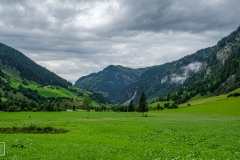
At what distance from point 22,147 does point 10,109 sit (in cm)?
15154

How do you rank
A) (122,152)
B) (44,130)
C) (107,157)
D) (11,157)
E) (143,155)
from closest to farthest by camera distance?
(11,157) < (107,157) < (143,155) < (122,152) < (44,130)

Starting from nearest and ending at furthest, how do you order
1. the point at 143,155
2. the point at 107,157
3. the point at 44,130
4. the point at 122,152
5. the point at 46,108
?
1. the point at 107,157
2. the point at 143,155
3. the point at 122,152
4. the point at 44,130
5. the point at 46,108

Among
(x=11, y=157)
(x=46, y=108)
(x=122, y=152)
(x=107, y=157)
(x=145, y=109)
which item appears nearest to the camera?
(x=11, y=157)

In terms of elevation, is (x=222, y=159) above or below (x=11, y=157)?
below

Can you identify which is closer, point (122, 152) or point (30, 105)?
point (122, 152)

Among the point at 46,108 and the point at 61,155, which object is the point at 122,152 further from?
the point at 46,108

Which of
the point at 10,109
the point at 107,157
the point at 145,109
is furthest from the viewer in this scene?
the point at 10,109

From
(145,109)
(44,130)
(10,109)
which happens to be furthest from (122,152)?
(10,109)

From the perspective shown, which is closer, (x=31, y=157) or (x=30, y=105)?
(x=31, y=157)

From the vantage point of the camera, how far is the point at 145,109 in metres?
135

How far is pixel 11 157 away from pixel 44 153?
3.23 metres

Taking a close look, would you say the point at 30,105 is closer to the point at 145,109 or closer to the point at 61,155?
the point at 145,109

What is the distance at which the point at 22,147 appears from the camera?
23047 millimetres

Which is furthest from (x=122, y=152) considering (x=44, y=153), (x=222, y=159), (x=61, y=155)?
(x=222, y=159)
